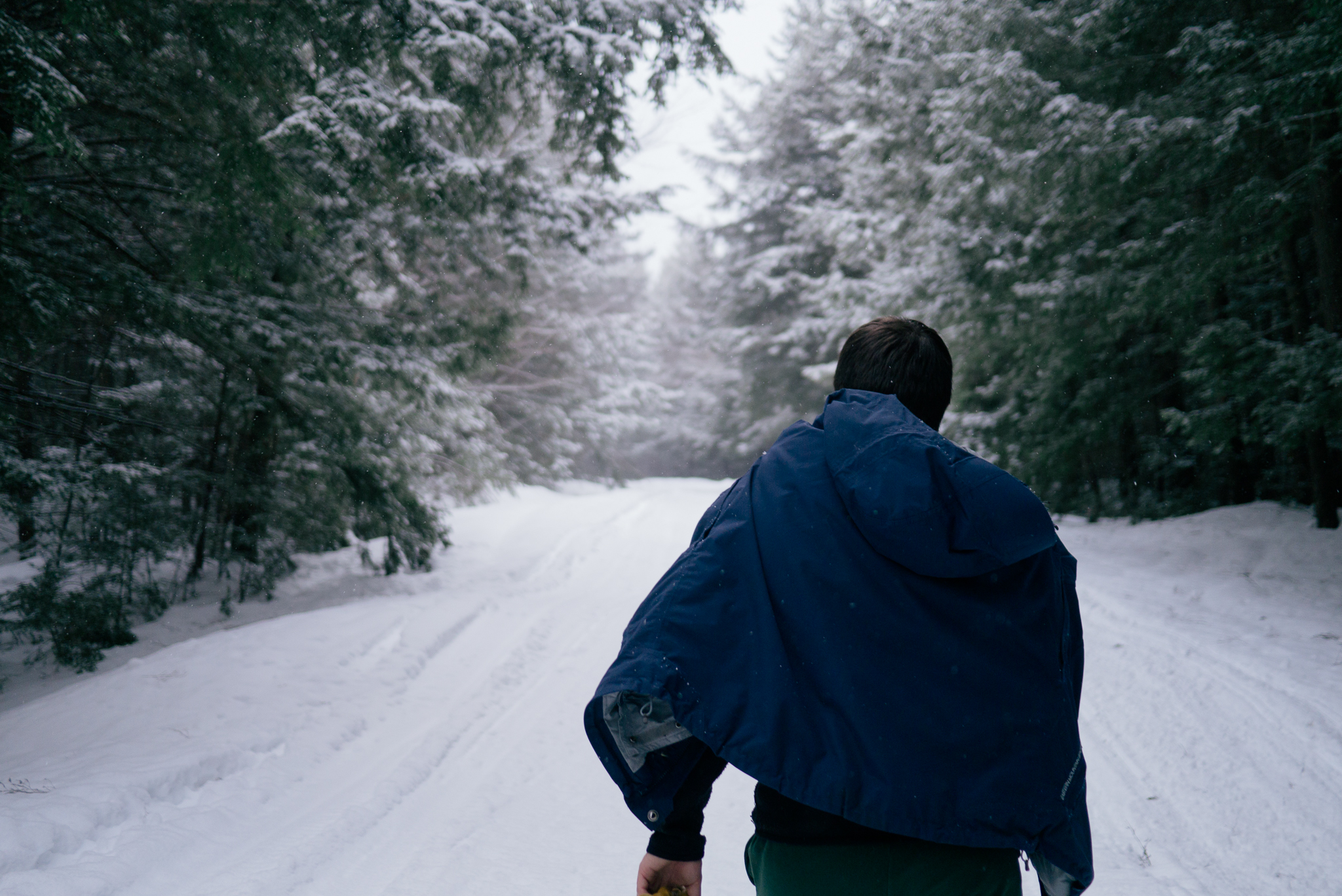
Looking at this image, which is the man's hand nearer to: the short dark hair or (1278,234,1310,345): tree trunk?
the short dark hair

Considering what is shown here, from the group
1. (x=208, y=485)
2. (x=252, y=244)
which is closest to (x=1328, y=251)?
(x=252, y=244)

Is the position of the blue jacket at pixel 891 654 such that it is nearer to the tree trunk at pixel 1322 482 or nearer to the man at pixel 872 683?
the man at pixel 872 683

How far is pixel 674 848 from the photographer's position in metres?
1.52

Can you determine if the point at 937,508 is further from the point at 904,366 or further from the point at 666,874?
the point at 666,874

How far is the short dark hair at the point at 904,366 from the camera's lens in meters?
1.63

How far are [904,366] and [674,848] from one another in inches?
42.4

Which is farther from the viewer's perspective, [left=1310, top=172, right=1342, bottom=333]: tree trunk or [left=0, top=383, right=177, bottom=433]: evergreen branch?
[left=1310, top=172, right=1342, bottom=333]: tree trunk

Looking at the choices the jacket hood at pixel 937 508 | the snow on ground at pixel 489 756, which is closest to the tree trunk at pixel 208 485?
the snow on ground at pixel 489 756

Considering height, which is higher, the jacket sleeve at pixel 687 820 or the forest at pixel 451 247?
the forest at pixel 451 247

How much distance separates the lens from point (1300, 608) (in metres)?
6.27

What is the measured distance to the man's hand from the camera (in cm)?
152

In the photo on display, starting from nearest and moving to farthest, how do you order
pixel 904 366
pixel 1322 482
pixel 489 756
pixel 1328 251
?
pixel 904 366 → pixel 489 756 → pixel 1328 251 → pixel 1322 482

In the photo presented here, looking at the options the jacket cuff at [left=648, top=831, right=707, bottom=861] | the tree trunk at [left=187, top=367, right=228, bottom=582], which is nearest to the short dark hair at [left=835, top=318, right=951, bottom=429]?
the jacket cuff at [left=648, top=831, right=707, bottom=861]

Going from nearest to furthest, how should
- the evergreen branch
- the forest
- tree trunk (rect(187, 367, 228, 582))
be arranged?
the evergreen branch → the forest → tree trunk (rect(187, 367, 228, 582))
